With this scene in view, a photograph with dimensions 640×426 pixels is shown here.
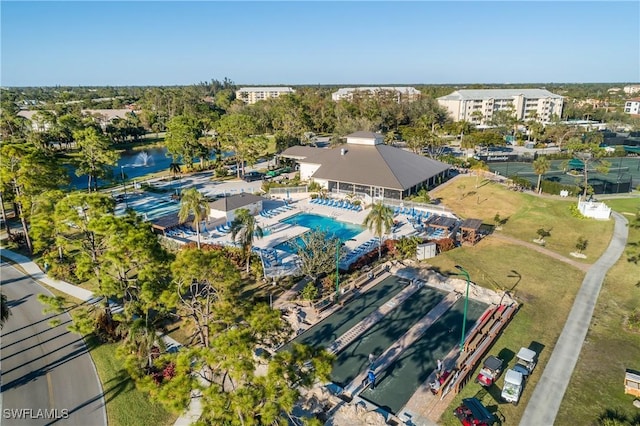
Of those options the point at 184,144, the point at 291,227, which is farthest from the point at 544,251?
the point at 184,144

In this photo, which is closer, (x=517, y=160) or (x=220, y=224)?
(x=220, y=224)

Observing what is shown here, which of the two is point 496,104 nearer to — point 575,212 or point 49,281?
point 575,212

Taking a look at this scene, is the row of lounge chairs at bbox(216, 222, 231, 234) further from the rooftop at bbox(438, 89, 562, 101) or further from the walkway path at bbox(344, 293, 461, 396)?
the rooftop at bbox(438, 89, 562, 101)

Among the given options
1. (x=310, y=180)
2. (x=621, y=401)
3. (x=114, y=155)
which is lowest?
(x=621, y=401)

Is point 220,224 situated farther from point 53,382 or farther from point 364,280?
point 53,382

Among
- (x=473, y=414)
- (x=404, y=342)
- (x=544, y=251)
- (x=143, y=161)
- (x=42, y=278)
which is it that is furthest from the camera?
(x=143, y=161)

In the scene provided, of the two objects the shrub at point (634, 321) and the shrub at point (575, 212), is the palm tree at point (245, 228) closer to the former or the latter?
the shrub at point (634, 321)

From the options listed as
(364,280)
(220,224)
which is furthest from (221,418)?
(220,224)
